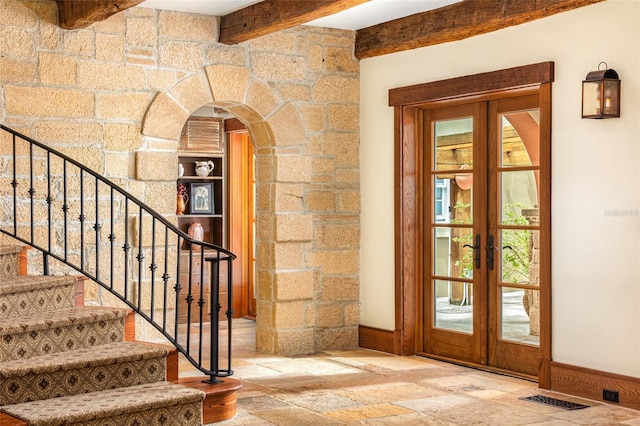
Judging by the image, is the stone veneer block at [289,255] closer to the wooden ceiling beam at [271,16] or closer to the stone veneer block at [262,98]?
the stone veneer block at [262,98]

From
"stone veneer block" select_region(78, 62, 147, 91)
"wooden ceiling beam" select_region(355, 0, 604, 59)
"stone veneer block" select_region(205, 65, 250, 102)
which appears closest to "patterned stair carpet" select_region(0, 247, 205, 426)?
"stone veneer block" select_region(78, 62, 147, 91)

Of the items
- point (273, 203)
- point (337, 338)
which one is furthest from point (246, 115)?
point (337, 338)

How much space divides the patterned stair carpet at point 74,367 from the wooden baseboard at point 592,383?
2402 mm

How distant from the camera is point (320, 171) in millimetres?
7043

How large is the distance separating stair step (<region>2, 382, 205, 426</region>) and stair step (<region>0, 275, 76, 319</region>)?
2.34ft

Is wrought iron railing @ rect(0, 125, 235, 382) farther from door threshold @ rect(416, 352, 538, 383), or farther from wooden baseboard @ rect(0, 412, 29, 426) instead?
door threshold @ rect(416, 352, 538, 383)

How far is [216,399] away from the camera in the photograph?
471cm

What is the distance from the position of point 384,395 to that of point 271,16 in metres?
2.63

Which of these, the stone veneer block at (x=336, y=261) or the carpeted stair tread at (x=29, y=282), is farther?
the stone veneer block at (x=336, y=261)

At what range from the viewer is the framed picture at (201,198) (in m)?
8.88

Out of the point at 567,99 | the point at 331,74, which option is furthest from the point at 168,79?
the point at 567,99

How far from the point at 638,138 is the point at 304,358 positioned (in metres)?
3.04

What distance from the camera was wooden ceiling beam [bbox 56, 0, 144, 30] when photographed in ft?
17.2

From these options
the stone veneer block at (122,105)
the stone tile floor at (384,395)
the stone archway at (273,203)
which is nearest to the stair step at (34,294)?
the stone tile floor at (384,395)
